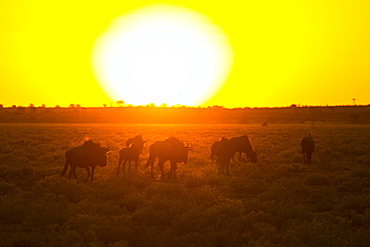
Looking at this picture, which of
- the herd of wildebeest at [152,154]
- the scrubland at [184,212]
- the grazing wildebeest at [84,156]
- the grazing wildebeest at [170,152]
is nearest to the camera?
the scrubland at [184,212]

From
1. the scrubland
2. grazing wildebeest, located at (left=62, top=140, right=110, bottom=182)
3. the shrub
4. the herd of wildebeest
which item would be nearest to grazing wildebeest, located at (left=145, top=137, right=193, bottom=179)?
the herd of wildebeest

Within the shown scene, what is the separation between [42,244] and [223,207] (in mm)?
4989

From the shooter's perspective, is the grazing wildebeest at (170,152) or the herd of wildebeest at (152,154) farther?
the grazing wildebeest at (170,152)

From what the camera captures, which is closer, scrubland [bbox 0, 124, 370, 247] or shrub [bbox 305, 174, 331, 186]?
scrubland [bbox 0, 124, 370, 247]

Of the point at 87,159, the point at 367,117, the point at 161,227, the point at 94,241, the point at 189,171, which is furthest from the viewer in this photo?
the point at 367,117

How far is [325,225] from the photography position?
945 cm

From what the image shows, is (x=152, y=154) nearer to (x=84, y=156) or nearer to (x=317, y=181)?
(x=84, y=156)

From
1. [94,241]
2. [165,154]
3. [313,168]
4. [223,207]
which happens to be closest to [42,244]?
[94,241]

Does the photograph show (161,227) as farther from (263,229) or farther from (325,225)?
(325,225)

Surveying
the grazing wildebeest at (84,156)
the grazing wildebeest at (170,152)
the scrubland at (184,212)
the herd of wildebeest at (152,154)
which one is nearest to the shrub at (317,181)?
the scrubland at (184,212)

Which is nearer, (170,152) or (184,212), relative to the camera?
(184,212)

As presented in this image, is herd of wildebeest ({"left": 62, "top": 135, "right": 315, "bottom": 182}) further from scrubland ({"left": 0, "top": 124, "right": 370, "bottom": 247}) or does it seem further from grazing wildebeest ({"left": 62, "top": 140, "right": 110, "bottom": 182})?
scrubland ({"left": 0, "top": 124, "right": 370, "bottom": 247})

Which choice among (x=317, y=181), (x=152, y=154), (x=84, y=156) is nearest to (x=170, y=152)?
(x=152, y=154)

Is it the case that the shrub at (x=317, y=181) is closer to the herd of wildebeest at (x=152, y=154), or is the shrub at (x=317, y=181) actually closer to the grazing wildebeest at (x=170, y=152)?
the herd of wildebeest at (x=152, y=154)
